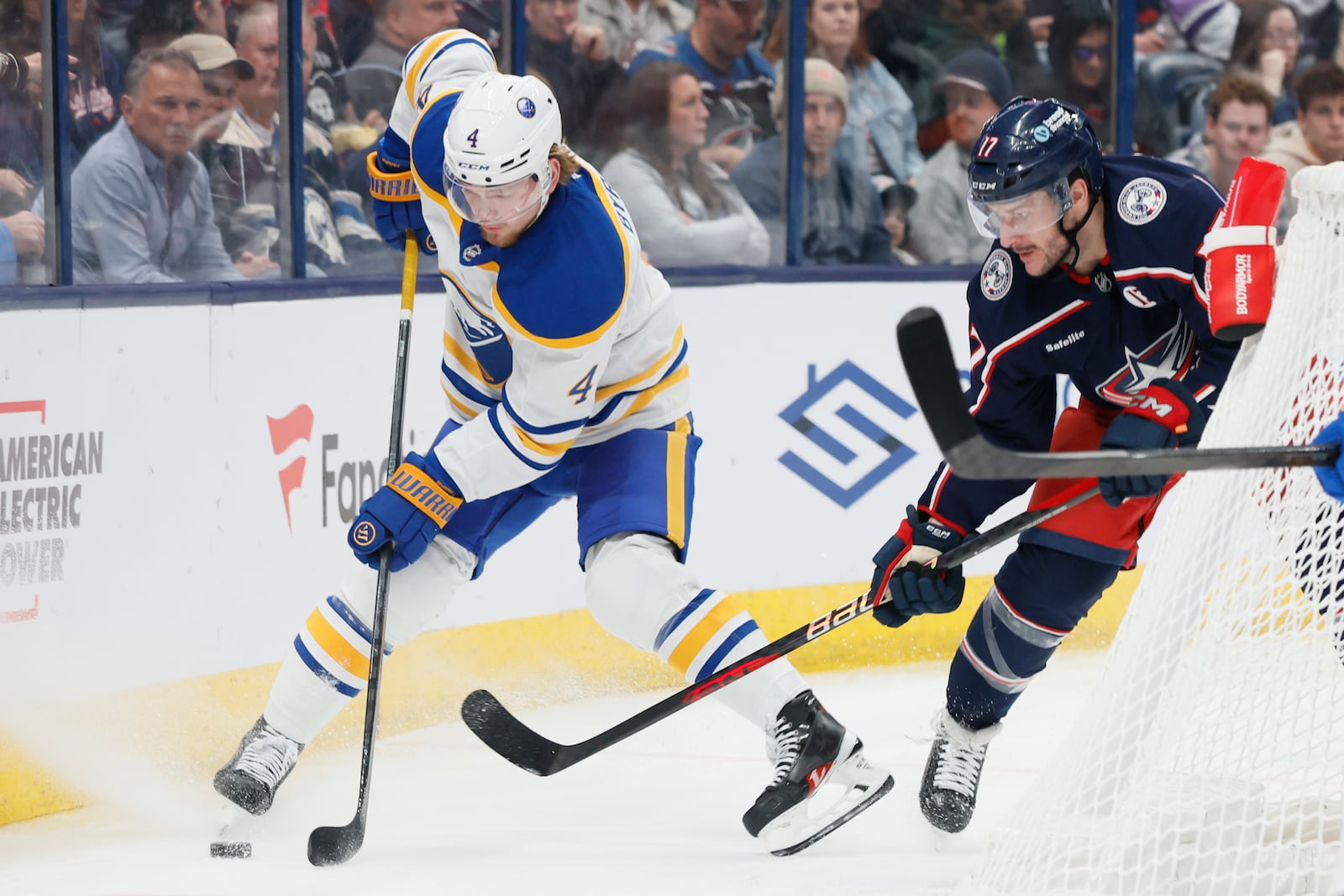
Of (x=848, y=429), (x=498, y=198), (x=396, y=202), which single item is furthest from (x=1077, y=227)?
(x=848, y=429)

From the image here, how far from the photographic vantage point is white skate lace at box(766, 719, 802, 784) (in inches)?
107

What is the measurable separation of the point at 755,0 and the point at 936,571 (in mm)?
2283

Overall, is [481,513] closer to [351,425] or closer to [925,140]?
[351,425]

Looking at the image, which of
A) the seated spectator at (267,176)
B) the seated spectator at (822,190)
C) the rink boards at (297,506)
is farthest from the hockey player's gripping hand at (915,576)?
the seated spectator at (822,190)

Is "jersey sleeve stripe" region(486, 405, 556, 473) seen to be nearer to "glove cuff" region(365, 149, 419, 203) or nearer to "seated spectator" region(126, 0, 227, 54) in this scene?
"glove cuff" region(365, 149, 419, 203)

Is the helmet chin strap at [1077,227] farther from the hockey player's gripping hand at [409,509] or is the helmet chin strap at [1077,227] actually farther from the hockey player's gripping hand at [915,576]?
the hockey player's gripping hand at [409,509]

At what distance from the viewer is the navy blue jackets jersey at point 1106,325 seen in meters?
2.53

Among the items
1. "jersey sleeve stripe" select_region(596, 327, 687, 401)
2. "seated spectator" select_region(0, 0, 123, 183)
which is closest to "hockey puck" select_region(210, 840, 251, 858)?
"jersey sleeve stripe" select_region(596, 327, 687, 401)

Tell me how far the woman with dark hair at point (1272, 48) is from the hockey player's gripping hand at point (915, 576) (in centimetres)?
300

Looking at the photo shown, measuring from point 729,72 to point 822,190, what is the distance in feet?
1.37

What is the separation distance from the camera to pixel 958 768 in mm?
2930

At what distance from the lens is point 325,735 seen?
3557 mm

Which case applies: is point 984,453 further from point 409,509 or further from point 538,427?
point 409,509

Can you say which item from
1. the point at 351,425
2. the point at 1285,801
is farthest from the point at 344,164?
the point at 1285,801
